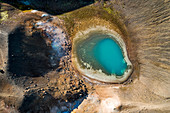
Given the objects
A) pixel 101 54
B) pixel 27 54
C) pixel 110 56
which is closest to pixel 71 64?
pixel 101 54

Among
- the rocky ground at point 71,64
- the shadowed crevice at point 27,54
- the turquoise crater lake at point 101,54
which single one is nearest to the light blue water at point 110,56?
the turquoise crater lake at point 101,54

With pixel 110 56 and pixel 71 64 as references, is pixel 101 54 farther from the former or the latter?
pixel 71 64

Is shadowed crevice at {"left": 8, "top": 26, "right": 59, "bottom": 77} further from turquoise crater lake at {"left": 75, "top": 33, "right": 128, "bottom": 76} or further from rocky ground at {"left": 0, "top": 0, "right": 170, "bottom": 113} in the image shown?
turquoise crater lake at {"left": 75, "top": 33, "right": 128, "bottom": 76}

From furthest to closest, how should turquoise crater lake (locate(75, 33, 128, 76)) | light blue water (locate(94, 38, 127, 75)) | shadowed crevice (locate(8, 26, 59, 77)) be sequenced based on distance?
light blue water (locate(94, 38, 127, 75)), turquoise crater lake (locate(75, 33, 128, 76)), shadowed crevice (locate(8, 26, 59, 77))

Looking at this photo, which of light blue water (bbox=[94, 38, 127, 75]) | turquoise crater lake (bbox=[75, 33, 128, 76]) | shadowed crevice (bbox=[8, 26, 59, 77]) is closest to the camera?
shadowed crevice (bbox=[8, 26, 59, 77])

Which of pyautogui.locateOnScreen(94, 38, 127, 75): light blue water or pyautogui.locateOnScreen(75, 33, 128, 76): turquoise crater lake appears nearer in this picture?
pyautogui.locateOnScreen(75, 33, 128, 76): turquoise crater lake

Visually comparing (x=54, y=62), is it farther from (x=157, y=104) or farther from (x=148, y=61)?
(x=157, y=104)

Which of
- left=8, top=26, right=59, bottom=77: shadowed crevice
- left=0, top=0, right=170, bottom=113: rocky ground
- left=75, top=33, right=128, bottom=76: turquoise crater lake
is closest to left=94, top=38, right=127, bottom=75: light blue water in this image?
left=75, top=33, right=128, bottom=76: turquoise crater lake
